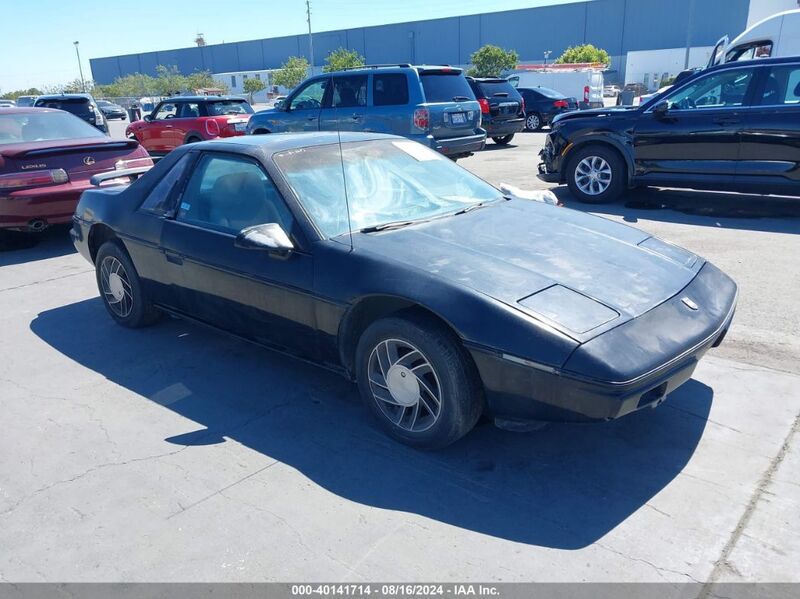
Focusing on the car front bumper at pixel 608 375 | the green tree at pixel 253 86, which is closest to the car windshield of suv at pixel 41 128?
the car front bumper at pixel 608 375

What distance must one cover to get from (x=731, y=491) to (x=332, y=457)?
1.87 meters

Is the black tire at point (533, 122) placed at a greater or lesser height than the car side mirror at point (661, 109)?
lesser

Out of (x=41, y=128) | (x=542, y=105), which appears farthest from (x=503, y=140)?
(x=41, y=128)

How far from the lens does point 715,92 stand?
8.07 m

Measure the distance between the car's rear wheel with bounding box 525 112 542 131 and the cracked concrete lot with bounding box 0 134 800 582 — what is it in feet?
57.7

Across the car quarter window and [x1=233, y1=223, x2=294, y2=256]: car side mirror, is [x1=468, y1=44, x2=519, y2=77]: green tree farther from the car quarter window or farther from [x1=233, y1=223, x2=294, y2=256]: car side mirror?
[x1=233, y1=223, x2=294, y2=256]: car side mirror

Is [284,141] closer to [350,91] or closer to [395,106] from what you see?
[395,106]

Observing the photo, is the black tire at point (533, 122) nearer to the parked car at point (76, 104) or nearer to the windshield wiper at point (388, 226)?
the parked car at point (76, 104)

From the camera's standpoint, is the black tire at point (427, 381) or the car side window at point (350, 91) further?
the car side window at point (350, 91)

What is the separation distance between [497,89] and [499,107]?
721 millimetres

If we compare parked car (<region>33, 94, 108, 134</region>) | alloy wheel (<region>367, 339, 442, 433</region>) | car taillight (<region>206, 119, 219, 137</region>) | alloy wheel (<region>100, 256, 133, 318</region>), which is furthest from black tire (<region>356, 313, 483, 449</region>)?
parked car (<region>33, 94, 108, 134</region>)

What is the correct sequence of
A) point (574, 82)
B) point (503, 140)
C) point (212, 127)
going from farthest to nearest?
point (574, 82) → point (503, 140) → point (212, 127)

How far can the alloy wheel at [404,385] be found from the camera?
321 cm

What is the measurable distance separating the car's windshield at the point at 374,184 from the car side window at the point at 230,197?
177 millimetres
